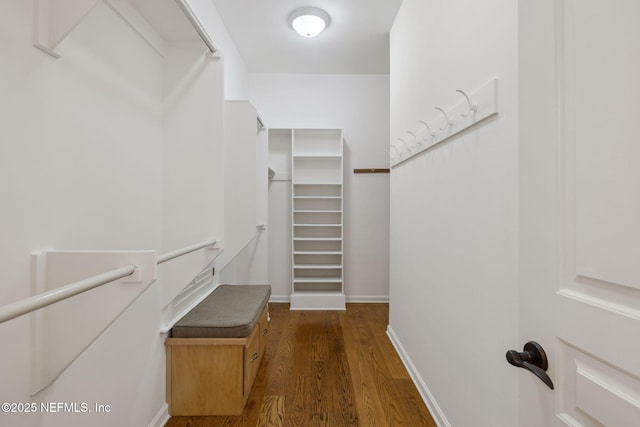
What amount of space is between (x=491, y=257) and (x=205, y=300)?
1913mm

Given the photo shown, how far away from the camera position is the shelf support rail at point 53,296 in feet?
1.73

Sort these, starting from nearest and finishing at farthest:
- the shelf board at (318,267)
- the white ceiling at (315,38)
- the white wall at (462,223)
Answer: the white wall at (462,223), the white ceiling at (315,38), the shelf board at (318,267)

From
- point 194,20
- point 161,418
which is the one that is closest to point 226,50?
point 194,20

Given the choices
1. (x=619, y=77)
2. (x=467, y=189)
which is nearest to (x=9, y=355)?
(x=619, y=77)

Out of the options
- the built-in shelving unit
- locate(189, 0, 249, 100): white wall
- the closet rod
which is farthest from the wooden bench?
the built-in shelving unit

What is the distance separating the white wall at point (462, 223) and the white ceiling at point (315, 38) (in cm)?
51

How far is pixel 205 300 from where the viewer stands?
219 centimetres

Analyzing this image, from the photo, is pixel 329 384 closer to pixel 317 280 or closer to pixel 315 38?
pixel 317 280

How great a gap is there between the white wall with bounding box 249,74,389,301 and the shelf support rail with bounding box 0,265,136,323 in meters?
3.05

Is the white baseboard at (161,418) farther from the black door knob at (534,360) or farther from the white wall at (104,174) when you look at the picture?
the black door knob at (534,360)

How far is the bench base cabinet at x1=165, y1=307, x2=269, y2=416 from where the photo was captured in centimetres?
170

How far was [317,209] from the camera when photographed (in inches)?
151

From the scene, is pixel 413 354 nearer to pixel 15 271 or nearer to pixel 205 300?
pixel 205 300

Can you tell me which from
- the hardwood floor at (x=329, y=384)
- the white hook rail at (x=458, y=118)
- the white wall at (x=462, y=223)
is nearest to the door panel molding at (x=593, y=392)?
the white wall at (x=462, y=223)
